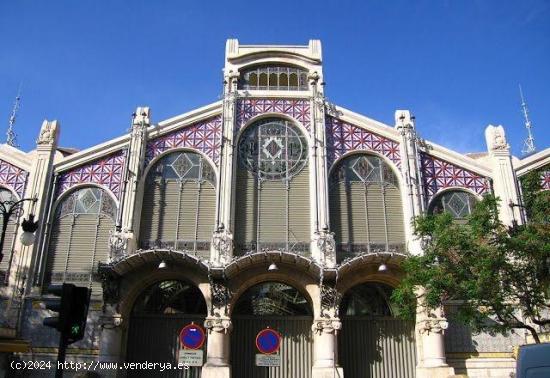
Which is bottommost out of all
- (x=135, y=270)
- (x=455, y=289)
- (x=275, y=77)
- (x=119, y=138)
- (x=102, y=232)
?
(x=455, y=289)

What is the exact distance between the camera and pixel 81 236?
931 inches

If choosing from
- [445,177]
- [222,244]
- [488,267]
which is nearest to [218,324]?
[222,244]

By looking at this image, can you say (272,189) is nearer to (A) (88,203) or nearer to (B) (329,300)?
(B) (329,300)

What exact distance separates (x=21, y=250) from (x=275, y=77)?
1383 cm

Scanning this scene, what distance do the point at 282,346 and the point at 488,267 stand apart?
29.8 feet

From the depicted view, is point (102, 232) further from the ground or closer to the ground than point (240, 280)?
further from the ground

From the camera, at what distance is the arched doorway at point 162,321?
22.3 metres

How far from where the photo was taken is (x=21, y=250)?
75.3 feet

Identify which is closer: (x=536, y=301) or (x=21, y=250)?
(x=536, y=301)

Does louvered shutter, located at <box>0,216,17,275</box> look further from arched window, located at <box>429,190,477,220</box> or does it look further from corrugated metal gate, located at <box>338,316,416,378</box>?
arched window, located at <box>429,190,477,220</box>

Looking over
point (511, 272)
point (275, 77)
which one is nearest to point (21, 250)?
point (275, 77)

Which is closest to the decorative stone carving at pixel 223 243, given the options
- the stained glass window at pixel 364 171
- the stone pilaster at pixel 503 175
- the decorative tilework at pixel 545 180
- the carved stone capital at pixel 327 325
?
the carved stone capital at pixel 327 325

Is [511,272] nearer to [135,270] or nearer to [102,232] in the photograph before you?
[135,270]

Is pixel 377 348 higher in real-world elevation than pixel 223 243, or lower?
lower
